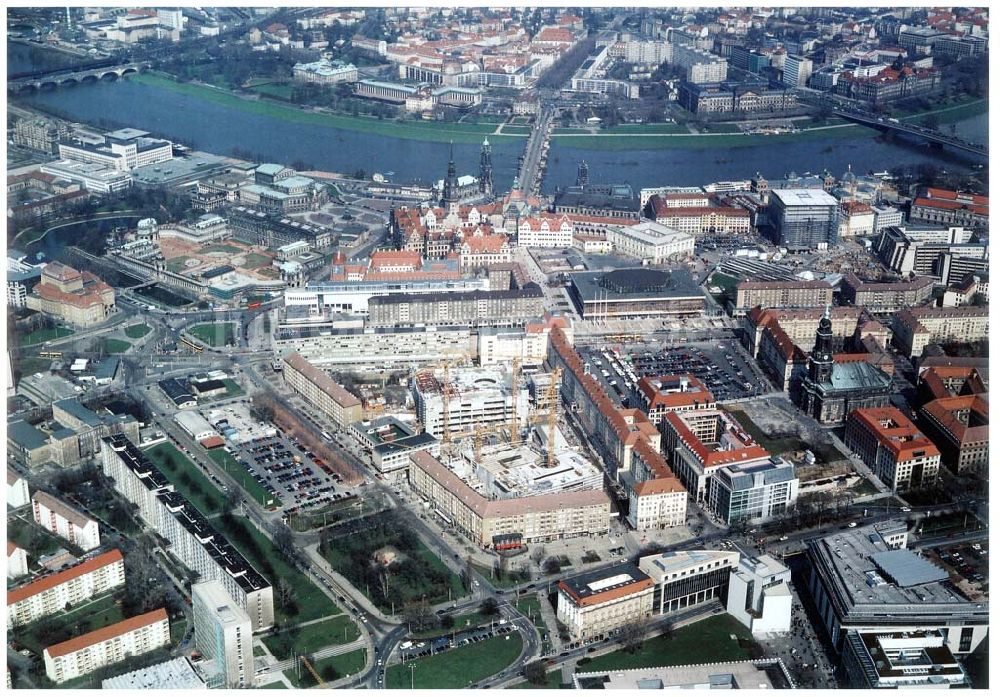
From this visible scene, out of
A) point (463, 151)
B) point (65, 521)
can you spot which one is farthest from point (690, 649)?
point (463, 151)

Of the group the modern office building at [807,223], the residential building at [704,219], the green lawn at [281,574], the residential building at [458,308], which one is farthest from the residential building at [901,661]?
the residential building at [704,219]

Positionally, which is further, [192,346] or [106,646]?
[192,346]

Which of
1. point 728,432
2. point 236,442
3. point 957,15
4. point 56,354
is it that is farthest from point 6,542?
point 957,15

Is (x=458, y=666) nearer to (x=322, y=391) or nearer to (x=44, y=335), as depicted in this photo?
(x=322, y=391)

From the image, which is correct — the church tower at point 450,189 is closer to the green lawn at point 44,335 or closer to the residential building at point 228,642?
the green lawn at point 44,335

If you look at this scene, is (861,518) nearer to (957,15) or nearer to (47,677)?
(47,677)

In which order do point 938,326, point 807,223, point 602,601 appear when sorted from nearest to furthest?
1. point 602,601
2. point 938,326
3. point 807,223

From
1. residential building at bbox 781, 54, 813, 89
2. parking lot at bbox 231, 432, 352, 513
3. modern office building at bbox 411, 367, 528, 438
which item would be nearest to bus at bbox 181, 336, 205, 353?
parking lot at bbox 231, 432, 352, 513
